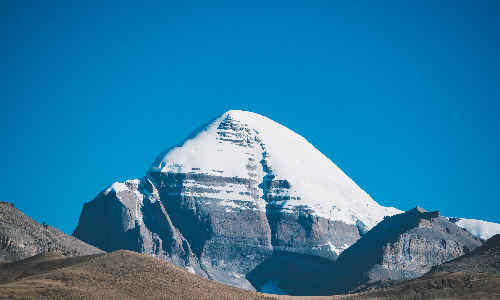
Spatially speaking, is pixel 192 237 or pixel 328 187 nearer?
pixel 192 237

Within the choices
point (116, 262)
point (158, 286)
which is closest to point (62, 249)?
point (116, 262)

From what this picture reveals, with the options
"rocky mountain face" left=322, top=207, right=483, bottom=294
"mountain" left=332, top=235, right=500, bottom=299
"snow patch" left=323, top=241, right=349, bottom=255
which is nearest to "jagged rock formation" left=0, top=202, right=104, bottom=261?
"mountain" left=332, top=235, right=500, bottom=299

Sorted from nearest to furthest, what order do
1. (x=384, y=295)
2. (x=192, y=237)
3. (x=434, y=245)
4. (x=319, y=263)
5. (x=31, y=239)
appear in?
(x=384, y=295), (x=31, y=239), (x=434, y=245), (x=319, y=263), (x=192, y=237)

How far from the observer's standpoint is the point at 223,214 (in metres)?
166

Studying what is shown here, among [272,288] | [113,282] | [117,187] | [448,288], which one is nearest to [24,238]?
[113,282]

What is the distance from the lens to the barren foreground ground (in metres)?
51.5

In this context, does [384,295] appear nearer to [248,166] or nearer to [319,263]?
[319,263]

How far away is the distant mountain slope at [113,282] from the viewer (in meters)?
50.7

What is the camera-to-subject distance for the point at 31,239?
89375mm

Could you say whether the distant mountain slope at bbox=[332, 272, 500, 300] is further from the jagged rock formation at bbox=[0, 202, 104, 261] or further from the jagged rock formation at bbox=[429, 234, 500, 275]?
the jagged rock formation at bbox=[0, 202, 104, 261]

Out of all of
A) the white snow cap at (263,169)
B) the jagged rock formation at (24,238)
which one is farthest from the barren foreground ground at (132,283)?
the white snow cap at (263,169)

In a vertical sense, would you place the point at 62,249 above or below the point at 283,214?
below

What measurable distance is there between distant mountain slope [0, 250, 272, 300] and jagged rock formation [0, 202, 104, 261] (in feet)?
62.6

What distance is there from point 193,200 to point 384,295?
346ft
